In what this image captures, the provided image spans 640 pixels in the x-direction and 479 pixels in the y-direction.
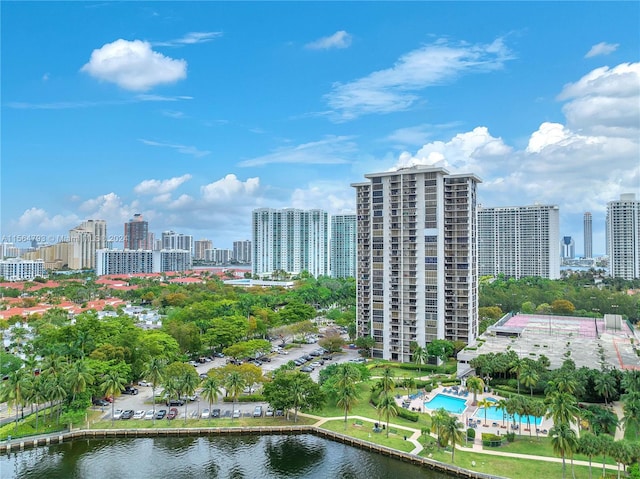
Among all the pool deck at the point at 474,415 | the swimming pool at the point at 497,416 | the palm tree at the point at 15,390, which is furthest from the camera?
the swimming pool at the point at 497,416

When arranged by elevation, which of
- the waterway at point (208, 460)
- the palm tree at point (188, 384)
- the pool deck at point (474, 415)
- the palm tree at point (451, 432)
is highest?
the palm tree at point (188, 384)

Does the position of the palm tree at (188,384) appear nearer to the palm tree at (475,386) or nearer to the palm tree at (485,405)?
the palm tree at (475,386)

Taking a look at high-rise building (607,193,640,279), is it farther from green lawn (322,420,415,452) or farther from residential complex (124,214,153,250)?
residential complex (124,214,153,250)

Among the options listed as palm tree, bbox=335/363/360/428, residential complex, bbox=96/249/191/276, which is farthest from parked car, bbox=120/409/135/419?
residential complex, bbox=96/249/191/276

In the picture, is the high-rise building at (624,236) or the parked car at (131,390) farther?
the high-rise building at (624,236)

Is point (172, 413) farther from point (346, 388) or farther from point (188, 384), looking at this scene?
point (346, 388)

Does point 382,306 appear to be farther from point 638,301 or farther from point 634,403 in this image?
point 638,301

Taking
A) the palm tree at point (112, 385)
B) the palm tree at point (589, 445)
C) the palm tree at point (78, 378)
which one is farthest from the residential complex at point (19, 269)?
the palm tree at point (589, 445)
